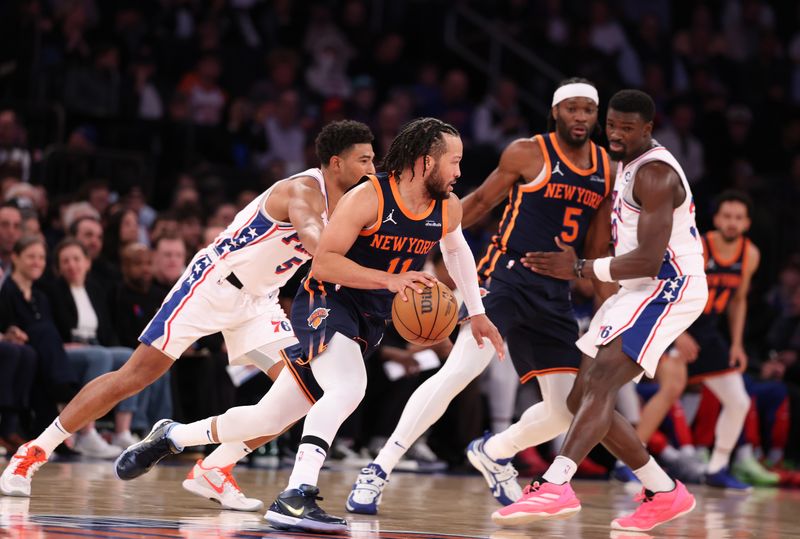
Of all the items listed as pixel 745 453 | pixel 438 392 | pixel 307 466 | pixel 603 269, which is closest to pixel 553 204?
pixel 603 269

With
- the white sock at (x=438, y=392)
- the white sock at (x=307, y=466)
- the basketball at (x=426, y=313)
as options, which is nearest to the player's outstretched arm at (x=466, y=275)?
the basketball at (x=426, y=313)

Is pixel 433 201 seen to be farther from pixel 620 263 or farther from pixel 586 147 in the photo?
pixel 586 147

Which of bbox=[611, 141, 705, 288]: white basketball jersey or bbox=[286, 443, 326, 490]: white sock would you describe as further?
bbox=[611, 141, 705, 288]: white basketball jersey

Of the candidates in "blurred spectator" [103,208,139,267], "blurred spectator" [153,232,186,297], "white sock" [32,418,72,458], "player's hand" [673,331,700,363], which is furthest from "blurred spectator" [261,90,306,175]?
"white sock" [32,418,72,458]

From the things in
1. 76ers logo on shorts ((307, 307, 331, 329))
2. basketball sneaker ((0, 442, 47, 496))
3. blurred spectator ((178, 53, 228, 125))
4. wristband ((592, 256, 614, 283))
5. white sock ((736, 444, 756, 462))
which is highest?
blurred spectator ((178, 53, 228, 125))

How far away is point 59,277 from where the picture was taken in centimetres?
959

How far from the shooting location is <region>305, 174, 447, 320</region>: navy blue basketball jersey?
18.1 ft

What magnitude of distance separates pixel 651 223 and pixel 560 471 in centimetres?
121

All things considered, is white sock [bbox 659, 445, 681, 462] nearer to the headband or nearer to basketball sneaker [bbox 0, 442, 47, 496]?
the headband

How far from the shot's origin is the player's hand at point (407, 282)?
17.2 feet

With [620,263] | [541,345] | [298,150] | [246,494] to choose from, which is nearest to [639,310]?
[620,263]

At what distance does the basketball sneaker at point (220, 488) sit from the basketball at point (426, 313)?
4.51 ft

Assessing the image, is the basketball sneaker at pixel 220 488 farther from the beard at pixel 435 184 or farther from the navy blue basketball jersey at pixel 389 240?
the beard at pixel 435 184

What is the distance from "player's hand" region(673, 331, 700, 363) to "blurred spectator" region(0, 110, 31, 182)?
567cm
